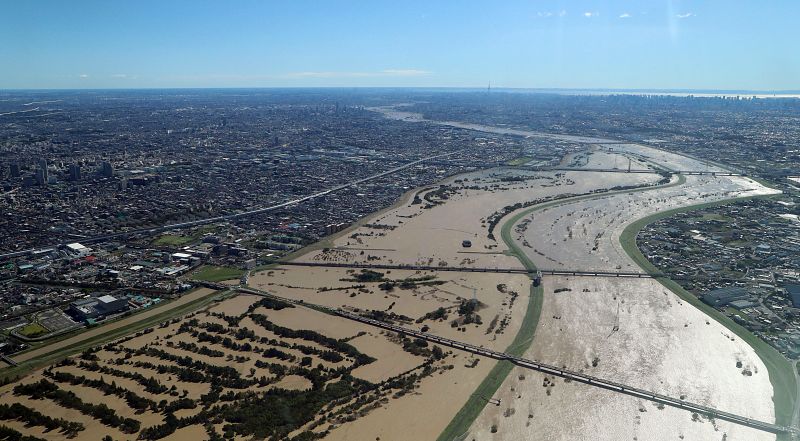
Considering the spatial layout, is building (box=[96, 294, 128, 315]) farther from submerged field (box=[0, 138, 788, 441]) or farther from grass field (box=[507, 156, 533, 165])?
grass field (box=[507, 156, 533, 165])

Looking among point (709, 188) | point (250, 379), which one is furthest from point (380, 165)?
point (250, 379)

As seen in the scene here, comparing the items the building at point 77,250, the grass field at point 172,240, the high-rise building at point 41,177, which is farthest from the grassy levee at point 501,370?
the high-rise building at point 41,177

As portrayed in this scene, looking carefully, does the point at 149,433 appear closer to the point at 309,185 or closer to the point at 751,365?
the point at 751,365

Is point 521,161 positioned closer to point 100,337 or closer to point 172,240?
point 172,240

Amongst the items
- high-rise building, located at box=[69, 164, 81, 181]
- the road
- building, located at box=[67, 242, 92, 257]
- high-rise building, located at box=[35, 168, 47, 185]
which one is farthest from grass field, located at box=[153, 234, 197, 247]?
the road

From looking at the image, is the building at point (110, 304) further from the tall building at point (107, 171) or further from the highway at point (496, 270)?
the tall building at point (107, 171)

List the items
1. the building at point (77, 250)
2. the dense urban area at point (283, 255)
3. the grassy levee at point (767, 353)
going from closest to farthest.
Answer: the grassy levee at point (767, 353)
the dense urban area at point (283, 255)
the building at point (77, 250)

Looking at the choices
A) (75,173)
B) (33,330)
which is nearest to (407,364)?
(33,330)
